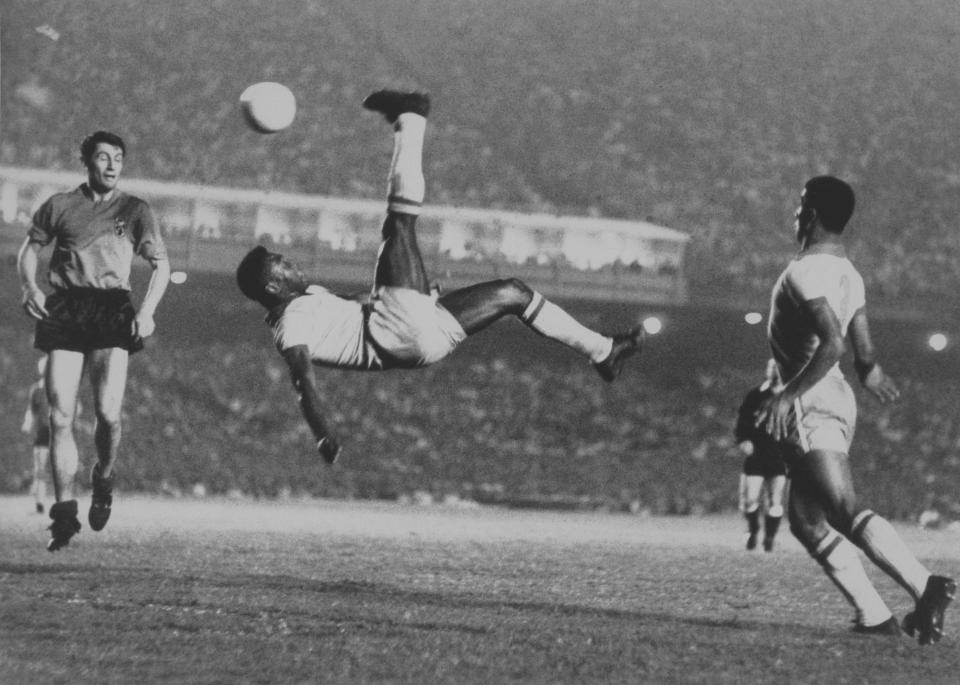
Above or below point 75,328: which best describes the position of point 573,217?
above

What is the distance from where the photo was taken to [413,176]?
6512 millimetres

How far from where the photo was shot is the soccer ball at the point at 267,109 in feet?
27.6

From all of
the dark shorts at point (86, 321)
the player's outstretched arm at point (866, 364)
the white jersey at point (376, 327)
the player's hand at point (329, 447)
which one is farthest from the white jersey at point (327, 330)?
the dark shorts at point (86, 321)

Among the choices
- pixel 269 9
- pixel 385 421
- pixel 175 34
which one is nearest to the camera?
pixel 385 421

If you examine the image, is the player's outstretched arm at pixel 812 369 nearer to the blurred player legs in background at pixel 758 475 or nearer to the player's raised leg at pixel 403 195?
the player's raised leg at pixel 403 195

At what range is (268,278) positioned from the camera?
6414 mm

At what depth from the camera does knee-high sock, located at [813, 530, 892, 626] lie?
6094mm

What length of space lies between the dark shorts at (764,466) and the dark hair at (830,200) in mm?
5993

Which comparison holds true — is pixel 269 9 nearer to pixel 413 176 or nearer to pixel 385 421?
pixel 385 421

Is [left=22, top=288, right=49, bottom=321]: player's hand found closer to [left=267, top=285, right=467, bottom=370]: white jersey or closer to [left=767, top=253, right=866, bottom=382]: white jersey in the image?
[left=267, top=285, right=467, bottom=370]: white jersey

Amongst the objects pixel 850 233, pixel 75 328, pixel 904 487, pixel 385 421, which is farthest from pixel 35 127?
pixel 75 328

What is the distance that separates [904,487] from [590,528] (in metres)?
11.5

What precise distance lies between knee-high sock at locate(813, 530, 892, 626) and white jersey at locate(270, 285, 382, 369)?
6.44 feet

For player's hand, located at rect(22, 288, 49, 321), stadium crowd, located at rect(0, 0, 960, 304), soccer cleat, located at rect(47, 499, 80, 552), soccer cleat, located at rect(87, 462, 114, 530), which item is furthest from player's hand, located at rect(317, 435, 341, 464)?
stadium crowd, located at rect(0, 0, 960, 304)
